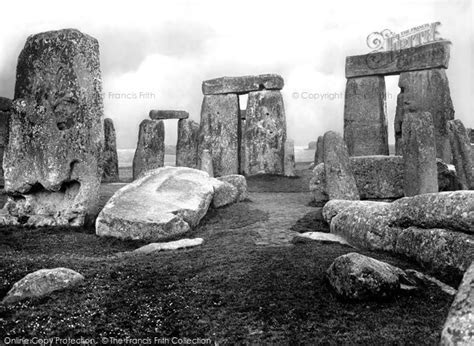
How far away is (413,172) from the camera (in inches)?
368

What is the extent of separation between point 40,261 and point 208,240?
2.52 meters

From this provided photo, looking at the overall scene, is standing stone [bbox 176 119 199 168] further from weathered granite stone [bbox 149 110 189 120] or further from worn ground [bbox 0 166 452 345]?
worn ground [bbox 0 166 452 345]

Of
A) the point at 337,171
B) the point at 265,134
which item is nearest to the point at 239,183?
the point at 337,171

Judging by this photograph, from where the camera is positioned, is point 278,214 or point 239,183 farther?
point 239,183

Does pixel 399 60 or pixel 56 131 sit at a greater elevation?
pixel 399 60

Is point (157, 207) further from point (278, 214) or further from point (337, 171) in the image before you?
point (337, 171)

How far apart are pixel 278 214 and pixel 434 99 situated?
341 inches

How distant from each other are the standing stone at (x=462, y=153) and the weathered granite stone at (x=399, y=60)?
172 inches

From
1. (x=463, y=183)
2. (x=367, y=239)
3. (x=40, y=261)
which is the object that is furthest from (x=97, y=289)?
(x=463, y=183)

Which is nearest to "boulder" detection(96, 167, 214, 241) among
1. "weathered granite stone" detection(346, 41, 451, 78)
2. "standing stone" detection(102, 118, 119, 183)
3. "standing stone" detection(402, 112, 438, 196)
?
"standing stone" detection(402, 112, 438, 196)

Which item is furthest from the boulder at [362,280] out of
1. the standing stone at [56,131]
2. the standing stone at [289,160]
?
the standing stone at [289,160]

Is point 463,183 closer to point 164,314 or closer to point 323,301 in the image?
point 323,301

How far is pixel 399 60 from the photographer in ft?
53.6

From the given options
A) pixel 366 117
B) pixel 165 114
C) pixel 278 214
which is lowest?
pixel 278 214
